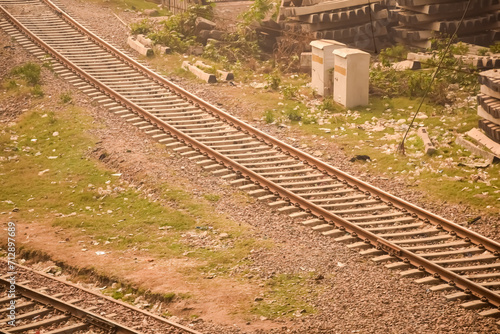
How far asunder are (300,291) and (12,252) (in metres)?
5.08

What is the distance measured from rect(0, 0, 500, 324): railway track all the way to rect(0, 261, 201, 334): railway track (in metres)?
3.68

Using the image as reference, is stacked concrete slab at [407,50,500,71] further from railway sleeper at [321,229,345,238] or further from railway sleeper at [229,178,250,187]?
railway sleeper at [321,229,345,238]

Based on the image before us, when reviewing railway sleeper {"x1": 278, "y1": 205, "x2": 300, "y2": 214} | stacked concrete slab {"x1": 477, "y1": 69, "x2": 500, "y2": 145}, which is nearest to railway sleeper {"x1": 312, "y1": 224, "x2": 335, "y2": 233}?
railway sleeper {"x1": 278, "y1": 205, "x2": 300, "y2": 214}

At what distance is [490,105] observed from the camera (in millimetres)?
14375

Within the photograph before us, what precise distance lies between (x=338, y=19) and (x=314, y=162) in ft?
26.3

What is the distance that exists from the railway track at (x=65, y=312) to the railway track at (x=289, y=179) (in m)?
3.68

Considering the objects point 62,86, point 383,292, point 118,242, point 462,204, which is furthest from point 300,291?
point 62,86

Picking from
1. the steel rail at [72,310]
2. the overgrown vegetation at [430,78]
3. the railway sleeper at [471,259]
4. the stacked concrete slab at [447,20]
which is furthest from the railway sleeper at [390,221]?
the stacked concrete slab at [447,20]

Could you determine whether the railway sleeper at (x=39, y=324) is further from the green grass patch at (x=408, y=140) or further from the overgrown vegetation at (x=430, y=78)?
the overgrown vegetation at (x=430, y=78)

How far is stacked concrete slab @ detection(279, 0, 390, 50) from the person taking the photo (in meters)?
20.5

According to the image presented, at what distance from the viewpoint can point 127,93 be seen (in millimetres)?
17906

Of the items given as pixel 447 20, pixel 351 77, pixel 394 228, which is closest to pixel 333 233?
pixel 394 228

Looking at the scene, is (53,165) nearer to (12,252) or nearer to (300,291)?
(12,252)

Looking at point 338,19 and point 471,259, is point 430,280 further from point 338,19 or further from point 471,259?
point 338,19
